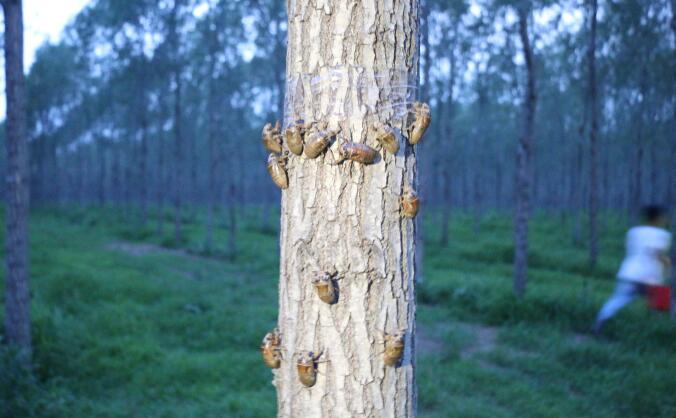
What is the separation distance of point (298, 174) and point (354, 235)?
0.22m

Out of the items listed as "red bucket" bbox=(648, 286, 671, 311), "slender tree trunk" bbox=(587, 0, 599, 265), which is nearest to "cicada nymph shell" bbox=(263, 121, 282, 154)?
"red bucket" bbox=(648, 286, 671, 311)

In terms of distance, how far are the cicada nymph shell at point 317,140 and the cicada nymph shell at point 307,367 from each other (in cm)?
50

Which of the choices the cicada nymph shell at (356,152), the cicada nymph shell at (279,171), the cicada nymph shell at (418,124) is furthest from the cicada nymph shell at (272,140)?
the cicada nymph shell at (418,124)

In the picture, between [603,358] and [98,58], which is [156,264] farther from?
[98,58]

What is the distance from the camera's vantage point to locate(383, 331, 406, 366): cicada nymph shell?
154 cm

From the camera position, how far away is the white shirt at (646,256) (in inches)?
235

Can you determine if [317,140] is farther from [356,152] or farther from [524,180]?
[524,180]

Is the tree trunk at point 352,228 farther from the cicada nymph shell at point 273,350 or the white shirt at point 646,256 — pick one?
the white shirt at point 646,256

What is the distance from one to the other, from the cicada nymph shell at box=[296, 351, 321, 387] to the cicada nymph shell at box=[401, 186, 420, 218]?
420mm

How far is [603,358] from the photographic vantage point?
5.80 metres

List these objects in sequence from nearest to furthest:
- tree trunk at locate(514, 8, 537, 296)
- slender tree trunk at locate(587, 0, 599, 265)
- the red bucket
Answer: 1. the red bucket
2. tree trunk at locate(514, 8, 537, 296)
3. slender tree trunk at locate(587, 0, 599, 265)

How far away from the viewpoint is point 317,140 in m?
1.55

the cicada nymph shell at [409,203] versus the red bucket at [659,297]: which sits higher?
the cicada nymph shell at [409,203]

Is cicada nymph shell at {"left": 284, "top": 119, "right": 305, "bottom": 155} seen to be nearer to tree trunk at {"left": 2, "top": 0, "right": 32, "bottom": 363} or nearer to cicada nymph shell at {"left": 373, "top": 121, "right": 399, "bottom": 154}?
cicada nymph shell at {"left": 373, "top": 121, "right": 399, "bottom": 154}
